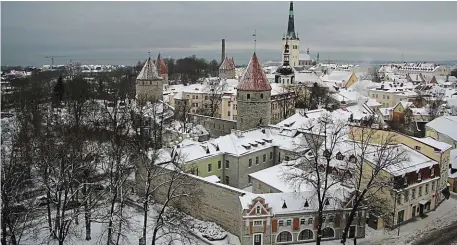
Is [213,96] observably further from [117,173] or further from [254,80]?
[117,173]

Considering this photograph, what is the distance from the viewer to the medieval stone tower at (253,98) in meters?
32.8

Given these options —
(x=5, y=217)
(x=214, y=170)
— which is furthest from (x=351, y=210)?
(x=5, y=217)

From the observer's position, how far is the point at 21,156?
2398 centimetres

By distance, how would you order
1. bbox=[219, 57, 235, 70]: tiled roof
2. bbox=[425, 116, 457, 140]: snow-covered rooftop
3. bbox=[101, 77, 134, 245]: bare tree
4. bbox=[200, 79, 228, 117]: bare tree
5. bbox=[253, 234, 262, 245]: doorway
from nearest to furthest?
bbox=[101, 77, 134, 245]: bare tree, bbox=[253, 234, 262, 245]: doorway, bbox=[425, 116, 457, 140]: snow-covered rooftop, bbox=[200, 79, 228, 117]: bare tree, bbox=[219, 57, 235, 70]: tiled roof

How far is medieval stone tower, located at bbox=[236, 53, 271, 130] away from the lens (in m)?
32.8

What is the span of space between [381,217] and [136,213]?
1235 cm

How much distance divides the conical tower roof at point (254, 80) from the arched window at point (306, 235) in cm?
1412

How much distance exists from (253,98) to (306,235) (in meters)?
14.1

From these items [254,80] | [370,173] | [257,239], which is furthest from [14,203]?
[254,80]

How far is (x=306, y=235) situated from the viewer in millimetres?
20734

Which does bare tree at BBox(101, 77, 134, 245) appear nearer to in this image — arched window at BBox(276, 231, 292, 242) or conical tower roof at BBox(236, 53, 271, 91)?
arched window at BBox(276, 231, 292, 242)

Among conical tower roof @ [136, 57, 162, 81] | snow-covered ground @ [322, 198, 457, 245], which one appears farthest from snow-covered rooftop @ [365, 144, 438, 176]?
conical tower roof @ [136, 57, 162, 81]

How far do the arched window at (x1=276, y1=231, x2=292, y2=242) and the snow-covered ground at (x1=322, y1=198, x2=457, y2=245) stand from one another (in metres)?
1.65

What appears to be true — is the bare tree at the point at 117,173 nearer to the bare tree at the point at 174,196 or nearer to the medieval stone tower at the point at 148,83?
the bare tree at the point at 174,196
